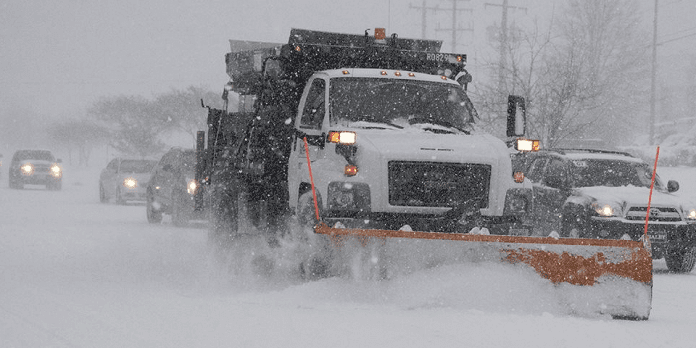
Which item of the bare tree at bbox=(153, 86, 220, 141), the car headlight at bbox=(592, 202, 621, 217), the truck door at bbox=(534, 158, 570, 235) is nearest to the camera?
the car headlight at bbox=(592, 202, 621, 217)

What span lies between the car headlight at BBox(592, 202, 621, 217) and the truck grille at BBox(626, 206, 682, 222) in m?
0.15

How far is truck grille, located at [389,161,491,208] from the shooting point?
8.78m

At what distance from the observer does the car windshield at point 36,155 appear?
3803 centimetres

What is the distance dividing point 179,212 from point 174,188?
19.1 inches

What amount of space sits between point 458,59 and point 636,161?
4536 millimetres

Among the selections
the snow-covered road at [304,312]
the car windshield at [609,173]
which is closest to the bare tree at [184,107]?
the car windshield at [609,173]

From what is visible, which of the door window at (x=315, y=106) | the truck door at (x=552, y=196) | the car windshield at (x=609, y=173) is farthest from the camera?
the car windshield at (x=609, y=173)

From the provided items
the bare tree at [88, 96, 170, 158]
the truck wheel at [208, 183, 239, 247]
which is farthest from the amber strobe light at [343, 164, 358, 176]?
the bare tree at [88, 96, 170, 158]

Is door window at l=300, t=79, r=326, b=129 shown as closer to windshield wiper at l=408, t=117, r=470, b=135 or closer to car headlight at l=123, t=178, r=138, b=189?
windshield wiper at l=408, t=117, r=470, b=135

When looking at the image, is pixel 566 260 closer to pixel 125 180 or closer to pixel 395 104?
pixel 395 104

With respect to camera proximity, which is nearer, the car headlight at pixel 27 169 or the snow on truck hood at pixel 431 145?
Result: the snow on truck hood at pixel 431 145

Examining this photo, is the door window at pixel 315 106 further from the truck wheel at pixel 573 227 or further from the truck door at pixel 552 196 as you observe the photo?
the truck wheel at pixel 573 227

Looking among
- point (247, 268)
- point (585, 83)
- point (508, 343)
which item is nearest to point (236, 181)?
point (247, 268)

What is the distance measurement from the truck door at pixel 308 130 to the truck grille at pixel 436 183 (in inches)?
36.7
